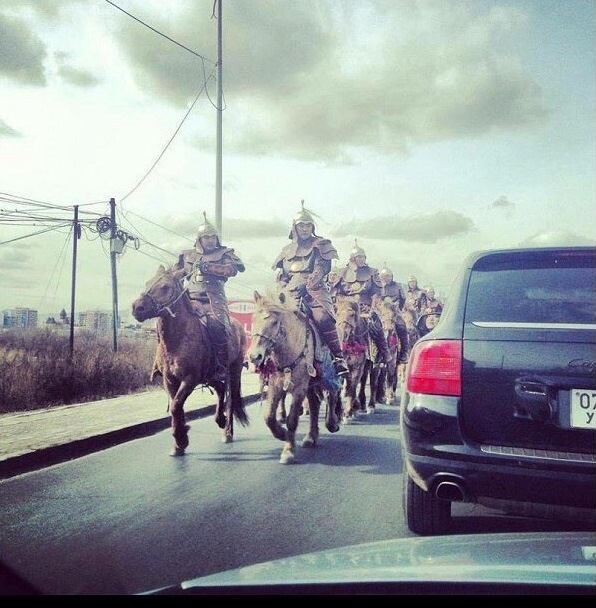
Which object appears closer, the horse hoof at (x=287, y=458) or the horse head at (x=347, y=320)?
the horse hoof at (x=287, y=458)

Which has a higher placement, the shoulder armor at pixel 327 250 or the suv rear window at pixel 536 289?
the shoulder armor at pixel 327 250

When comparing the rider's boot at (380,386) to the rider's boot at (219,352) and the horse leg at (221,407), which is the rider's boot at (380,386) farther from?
the rider's boot at (219,352)

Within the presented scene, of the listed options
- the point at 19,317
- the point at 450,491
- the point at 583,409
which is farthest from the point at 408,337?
the point at 19,317

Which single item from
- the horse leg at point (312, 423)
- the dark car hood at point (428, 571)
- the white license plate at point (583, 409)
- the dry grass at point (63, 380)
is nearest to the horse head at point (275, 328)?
the horse leg at point (312, 423)

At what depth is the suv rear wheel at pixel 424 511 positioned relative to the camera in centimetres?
450

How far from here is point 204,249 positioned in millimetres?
10352

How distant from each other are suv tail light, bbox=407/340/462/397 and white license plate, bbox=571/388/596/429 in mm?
621

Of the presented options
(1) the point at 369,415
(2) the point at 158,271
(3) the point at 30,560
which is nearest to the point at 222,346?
(2) the point at 158,271

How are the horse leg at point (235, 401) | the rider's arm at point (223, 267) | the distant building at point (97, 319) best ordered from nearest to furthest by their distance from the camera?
the horse leg at point (235, 401)
the rider's arm at point (223, 267)
the distant building at point (97, 319)

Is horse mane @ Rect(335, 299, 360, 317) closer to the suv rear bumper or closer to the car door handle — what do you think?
the suv rear bumper

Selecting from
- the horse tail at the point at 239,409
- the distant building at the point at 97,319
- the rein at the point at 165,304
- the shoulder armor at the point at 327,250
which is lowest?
the horse tail at the point at 239,409

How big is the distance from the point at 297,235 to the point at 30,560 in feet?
22.2

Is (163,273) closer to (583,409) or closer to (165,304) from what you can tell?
(165,304)

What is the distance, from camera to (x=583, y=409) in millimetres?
3699
